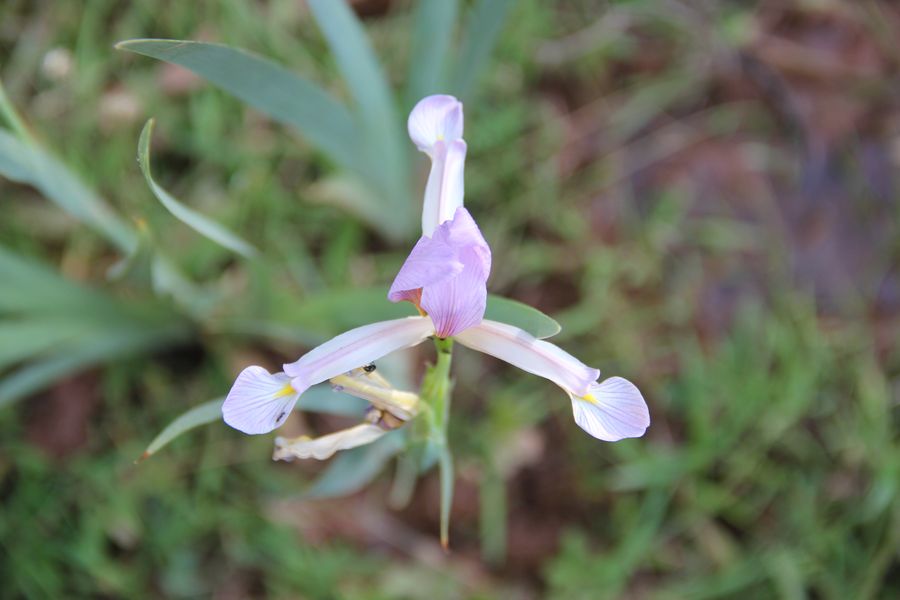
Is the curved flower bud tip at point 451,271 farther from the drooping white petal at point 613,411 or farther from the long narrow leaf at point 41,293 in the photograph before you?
the long narrow leaf at point 41,293

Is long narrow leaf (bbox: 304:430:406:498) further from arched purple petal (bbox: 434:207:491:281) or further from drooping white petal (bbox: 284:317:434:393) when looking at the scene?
arched purple petal (bbox: 434:207:491:281)

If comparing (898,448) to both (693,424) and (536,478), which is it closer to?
(693,424)

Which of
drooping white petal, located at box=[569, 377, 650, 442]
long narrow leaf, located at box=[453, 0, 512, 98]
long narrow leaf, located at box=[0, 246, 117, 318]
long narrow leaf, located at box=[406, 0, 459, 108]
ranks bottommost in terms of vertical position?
drooping white petal, located at box=[569, 377, 650, 442]

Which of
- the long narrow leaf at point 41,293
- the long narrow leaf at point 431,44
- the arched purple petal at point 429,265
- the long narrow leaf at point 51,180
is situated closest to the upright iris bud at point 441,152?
the arched purple petal at point 429,265

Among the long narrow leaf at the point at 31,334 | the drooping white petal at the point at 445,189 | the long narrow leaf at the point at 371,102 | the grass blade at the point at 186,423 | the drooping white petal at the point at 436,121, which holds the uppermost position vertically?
the long narrow leaf at the point at 371,102

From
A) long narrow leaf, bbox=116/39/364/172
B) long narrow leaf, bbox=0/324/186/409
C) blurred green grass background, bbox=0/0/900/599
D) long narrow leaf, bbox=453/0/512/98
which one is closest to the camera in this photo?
long narrow leaf, bbox=116/39/364/172

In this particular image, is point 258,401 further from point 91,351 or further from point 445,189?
point 91,351

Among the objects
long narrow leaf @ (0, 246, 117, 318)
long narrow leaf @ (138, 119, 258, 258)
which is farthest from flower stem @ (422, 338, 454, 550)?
long narrow leaf @ (0, 246, 117, 318)

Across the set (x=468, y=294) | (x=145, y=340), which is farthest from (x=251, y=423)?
(x=145, y=340)

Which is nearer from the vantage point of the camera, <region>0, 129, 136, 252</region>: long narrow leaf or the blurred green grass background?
<region>0, 129, 136, 252</region>: long narrow leaf
